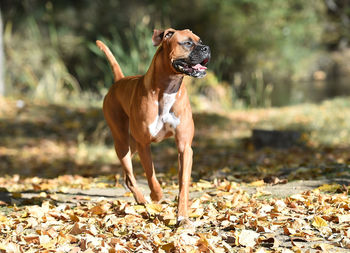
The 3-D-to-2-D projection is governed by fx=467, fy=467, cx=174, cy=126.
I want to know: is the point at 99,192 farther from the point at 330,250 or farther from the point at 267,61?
the point at 267,61

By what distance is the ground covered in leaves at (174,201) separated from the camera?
290 centimetres

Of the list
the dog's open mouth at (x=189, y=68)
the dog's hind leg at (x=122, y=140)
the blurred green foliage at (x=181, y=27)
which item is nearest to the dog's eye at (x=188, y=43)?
the dog's open mouth at (x=189, y=68)

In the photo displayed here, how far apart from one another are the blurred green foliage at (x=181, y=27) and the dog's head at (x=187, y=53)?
9.10 m

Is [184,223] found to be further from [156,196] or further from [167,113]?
[167,113]

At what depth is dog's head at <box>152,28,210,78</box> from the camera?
3.13 meters

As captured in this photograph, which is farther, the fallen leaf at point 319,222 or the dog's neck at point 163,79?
the dog's neck at point 163,79

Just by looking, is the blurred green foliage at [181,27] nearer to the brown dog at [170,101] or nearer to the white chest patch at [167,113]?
the brown dog at [170,101]

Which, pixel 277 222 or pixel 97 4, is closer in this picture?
pixel 277 222

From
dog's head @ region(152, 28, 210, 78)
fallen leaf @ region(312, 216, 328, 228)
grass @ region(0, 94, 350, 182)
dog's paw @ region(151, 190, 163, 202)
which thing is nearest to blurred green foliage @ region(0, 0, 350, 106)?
grass @ region(0, 94, 350, 182)

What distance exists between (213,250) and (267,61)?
1201cm

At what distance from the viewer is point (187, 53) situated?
315 centimetres

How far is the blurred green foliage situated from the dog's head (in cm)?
910

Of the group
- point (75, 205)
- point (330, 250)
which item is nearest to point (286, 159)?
point (75, 205)

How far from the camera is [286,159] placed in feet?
22.3
